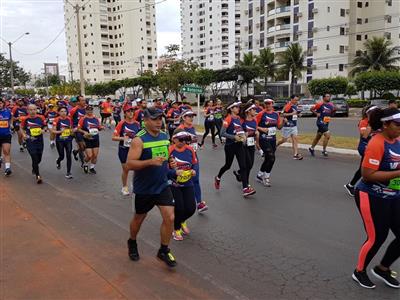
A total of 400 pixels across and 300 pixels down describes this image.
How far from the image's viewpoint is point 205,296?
3924mm

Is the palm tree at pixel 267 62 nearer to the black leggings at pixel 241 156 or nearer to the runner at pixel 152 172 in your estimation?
the black leggings at pixel 241 156

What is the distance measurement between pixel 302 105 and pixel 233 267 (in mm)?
30710

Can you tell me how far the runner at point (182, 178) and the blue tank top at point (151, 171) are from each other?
81 centimetres

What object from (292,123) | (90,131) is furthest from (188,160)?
(292,123)

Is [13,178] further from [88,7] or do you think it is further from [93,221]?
[88,7]

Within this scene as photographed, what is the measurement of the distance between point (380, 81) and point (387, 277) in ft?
135

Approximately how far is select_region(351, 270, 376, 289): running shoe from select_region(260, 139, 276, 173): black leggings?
4564mm

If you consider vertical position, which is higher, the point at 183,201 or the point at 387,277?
the point at 183,201

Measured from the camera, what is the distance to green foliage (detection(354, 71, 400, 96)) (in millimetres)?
40500

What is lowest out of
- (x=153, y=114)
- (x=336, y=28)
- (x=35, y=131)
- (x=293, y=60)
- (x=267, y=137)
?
(x=267, y=137)

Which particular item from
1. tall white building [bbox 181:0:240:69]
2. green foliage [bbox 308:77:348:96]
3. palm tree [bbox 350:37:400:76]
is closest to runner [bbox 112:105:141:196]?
green foliage [bbox 308:77:348:96]

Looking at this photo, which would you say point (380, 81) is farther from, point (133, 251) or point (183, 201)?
point (133, 251)

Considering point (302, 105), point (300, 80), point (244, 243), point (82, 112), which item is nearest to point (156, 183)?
point (244, 243)

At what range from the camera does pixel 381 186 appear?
3.76 metres
